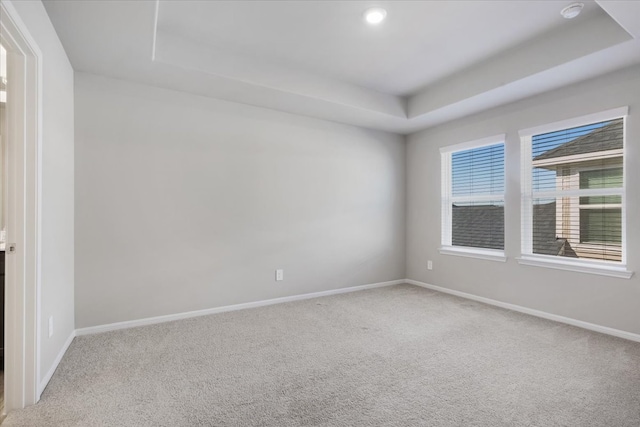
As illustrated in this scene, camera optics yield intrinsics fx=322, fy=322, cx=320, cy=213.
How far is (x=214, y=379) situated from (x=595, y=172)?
386 centimetres

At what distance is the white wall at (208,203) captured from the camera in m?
2.98

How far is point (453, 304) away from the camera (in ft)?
12.8

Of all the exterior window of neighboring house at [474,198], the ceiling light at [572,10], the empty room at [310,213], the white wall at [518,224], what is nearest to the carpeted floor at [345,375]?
the empty room at [310,213]

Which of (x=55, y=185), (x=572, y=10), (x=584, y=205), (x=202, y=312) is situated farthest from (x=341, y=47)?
(x=202, y=312)

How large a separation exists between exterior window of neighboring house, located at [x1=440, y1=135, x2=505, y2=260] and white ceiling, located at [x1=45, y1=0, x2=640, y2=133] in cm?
70

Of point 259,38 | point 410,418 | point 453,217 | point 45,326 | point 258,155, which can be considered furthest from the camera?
point 453,217

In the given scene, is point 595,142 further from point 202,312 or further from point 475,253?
point 202,312

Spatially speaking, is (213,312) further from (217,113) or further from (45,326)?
(217,113)

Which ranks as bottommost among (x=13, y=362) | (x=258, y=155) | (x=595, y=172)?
(x=13, y=362)

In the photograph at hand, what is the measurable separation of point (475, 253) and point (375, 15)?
304 cm

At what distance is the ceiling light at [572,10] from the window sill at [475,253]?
96.2 inches

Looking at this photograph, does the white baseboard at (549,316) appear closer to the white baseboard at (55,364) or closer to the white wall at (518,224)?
the white wall at (518,224)

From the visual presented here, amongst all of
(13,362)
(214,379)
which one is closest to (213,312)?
(214,379)

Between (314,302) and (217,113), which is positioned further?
(314,302)
